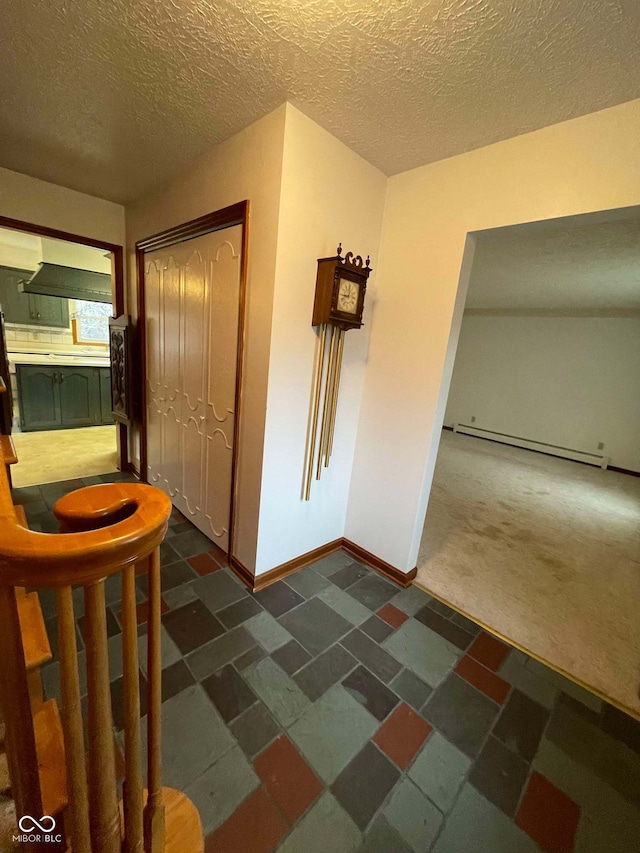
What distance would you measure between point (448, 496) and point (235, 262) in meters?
3.08

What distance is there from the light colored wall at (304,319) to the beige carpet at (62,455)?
2.38 m

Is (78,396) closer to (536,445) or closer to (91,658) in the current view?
(91,658)

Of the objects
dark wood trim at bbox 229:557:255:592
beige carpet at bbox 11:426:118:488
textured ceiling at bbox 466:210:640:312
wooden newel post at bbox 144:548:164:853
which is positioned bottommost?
beige carpet at bbox 11:426:118:488

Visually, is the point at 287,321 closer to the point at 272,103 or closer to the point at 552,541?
the point at 272,103

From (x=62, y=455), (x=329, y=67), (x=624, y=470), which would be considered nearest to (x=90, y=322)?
(x=62, y=455)

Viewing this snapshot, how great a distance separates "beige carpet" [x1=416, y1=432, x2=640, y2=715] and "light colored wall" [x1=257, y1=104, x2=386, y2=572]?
37.4 inches

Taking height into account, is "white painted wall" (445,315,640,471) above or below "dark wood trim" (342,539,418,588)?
above

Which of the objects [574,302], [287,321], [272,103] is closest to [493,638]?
[287,321]

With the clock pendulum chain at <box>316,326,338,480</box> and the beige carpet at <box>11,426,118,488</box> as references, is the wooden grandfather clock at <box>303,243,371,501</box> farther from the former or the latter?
the beige carpet at <box>11,426,118,488</box>

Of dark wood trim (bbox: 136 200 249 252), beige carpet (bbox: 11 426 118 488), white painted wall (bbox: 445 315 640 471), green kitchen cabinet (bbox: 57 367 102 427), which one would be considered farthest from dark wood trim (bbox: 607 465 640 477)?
green kitchen cabinet (bbox: 57 367 102 427)

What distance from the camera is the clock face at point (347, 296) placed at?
5.73 ft

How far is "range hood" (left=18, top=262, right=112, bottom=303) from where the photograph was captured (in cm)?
398

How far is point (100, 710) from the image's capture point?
0.56 m

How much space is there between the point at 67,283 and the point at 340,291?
412 centimetres
